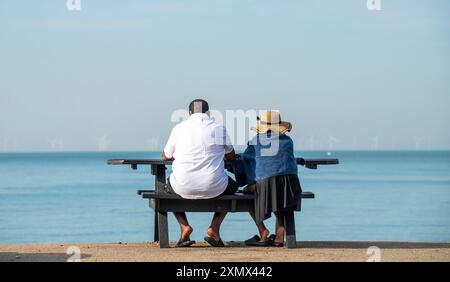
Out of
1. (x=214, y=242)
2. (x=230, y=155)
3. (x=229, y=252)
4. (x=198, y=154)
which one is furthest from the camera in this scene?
(x=214, y=242)

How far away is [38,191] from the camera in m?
44.7

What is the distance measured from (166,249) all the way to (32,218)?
64.2 ft

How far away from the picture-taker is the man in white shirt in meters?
10.4

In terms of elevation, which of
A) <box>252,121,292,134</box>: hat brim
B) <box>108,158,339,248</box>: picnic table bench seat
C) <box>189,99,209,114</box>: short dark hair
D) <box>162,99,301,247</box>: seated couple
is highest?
<box>189,99,209,114</box>: short dark hair

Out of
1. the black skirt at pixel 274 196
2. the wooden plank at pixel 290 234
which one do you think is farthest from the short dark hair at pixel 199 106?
the wooden plank at pixel 290 234

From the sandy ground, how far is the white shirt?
56cm

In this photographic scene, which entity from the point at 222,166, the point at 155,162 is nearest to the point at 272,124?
the point at 222,166

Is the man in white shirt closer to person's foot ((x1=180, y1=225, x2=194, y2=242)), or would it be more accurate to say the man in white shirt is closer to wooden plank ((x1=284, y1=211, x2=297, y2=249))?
person's foot ((x1=180, y1=225, x2=194, y2=242))

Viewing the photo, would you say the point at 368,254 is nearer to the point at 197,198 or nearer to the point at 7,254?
the point at 197,198

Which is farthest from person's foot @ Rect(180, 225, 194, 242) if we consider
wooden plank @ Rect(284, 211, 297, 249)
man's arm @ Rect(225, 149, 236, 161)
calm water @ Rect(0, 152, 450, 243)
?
calm water @ Rect(0, 152, 450, 243)

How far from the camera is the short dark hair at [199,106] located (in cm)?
1045

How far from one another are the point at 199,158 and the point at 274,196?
781 millimetres

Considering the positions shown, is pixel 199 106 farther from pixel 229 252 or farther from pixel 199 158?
pixel 229 252

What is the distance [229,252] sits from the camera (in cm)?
1016
